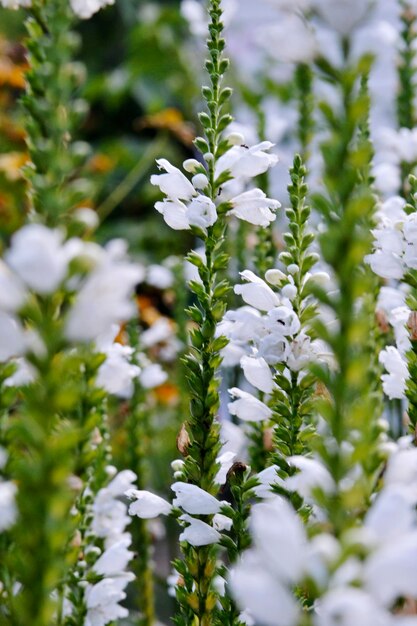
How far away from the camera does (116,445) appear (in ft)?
5.88

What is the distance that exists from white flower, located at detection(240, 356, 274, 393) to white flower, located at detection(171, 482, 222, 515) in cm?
12

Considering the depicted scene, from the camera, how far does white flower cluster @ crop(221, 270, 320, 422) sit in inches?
28.3

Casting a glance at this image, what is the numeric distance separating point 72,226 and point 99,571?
1.51ft

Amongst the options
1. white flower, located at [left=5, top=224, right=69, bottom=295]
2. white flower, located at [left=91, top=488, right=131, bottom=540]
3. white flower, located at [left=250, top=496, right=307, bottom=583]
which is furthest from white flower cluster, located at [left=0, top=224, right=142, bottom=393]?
white flower, located at [left=91, top=488, right=131, bottom=540]

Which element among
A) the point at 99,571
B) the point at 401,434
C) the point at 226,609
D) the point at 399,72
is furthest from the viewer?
the point at 399,72

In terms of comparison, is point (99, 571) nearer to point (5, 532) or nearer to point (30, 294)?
point (5, 532)

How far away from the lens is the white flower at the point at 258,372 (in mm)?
755

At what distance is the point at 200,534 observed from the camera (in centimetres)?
69

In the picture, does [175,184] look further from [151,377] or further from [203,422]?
[151,377]

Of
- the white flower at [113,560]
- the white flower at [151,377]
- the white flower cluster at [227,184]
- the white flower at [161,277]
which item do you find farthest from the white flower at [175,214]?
the white flower at [161,277]

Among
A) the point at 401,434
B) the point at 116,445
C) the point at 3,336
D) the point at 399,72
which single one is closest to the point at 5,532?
the point at 3,336

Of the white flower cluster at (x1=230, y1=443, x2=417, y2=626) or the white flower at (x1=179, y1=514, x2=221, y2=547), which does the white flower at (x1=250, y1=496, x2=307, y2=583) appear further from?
the white flower at (x1=179, y1=514, x2=221, y2=547)

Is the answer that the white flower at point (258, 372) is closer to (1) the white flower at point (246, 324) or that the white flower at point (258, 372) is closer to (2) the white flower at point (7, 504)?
(1) the white flower at point (246, 324)


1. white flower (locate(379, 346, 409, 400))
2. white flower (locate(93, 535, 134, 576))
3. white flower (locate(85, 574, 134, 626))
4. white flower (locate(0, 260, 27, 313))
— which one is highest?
white flower (locate(379, 346, 409, 400))
